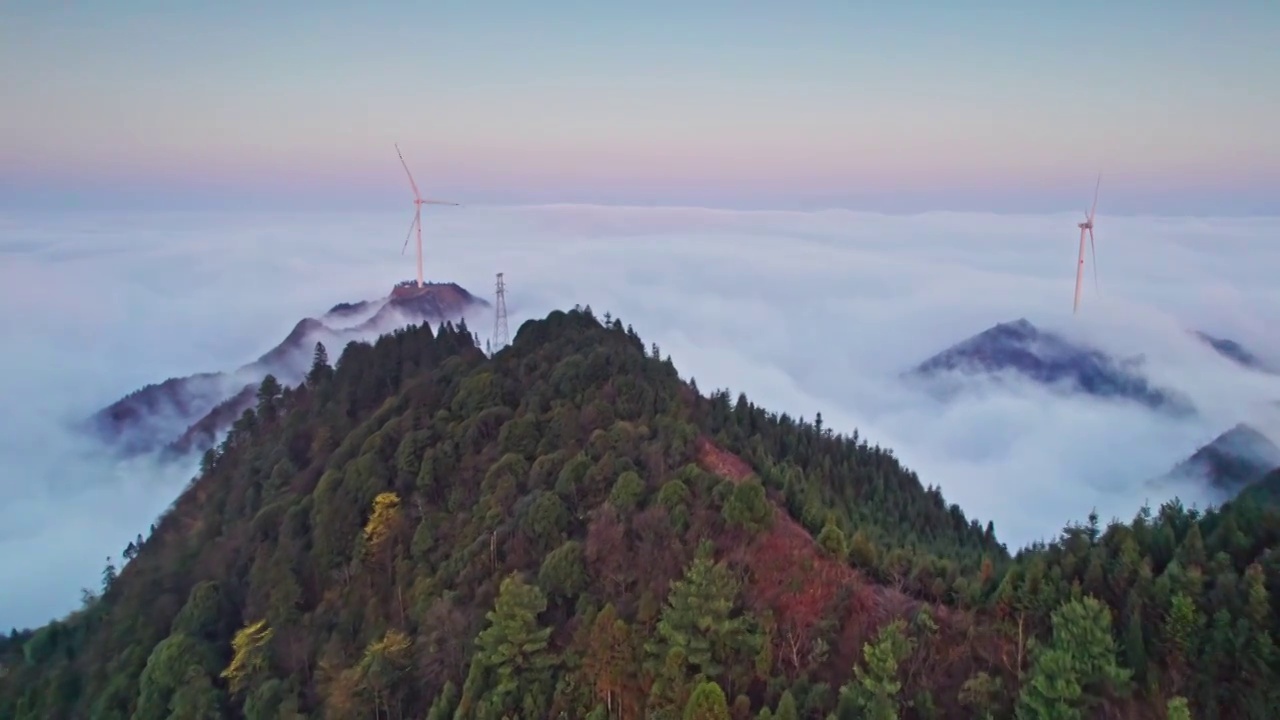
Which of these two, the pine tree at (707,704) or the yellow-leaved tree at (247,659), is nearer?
the pine tree at (707,704)

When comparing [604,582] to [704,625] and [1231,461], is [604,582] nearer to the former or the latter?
[704,625]

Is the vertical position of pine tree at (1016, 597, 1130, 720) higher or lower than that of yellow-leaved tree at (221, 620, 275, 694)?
higher

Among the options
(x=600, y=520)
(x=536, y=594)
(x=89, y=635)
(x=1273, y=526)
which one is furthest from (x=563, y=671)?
(x=89, y=635)

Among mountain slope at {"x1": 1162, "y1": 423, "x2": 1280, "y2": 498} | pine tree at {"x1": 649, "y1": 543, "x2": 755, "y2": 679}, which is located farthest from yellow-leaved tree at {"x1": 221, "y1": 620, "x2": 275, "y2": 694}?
mountain slope at {"x1": 1162, "y1": 423, "x2": 1280, "y2": 498}

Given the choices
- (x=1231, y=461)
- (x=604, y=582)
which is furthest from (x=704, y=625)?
(x=1231, y=461)

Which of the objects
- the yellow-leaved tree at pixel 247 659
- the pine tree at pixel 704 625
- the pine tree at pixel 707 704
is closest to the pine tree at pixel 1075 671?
the pine tree at pixel 707 704

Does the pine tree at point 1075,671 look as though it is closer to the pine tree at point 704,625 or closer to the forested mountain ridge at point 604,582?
the forested mountain ridge at point 604,582

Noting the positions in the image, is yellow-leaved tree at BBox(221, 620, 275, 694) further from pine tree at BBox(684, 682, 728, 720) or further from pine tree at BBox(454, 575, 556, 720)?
pine tree at BBox(684, 682, 728, 720)

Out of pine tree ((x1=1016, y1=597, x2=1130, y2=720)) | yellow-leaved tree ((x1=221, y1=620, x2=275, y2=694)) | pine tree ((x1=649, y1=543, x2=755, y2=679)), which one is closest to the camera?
pine tree ((x1=1016, y1=597, x2=1130, y2=720))
